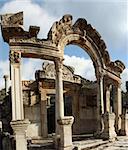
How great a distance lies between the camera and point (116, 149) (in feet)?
39.8

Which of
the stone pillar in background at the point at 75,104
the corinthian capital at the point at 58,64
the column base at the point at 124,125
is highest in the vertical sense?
the corinthian capital at the point at 58,64

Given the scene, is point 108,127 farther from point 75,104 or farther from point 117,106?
point 75,104

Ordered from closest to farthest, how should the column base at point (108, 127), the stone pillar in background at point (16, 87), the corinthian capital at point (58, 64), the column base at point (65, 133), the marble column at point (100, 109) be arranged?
the column base at point (65, 133), the stone pillar in background at point (16, 87), the corinthian capital at point (58, 64), the column base at point (108, 127), the marble column at point (100, 109)

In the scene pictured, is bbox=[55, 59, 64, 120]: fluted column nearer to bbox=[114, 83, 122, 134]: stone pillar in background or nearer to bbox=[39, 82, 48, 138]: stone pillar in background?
bbox=[39, 82, 48, 138]: stone pillar in background

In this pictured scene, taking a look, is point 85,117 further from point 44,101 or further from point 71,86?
point 44,101

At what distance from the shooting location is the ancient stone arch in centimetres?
1226

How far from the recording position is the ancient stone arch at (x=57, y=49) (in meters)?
12.3

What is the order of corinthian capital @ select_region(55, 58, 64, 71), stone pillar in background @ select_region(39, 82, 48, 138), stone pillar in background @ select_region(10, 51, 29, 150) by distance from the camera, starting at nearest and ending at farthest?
stone pillar in background @ select_region(10, 51, 29, 150) < corinthian capital @ select_region(55, 58, 64, 71) < stone pillar in background @ select_region(39, 82, 48, 138)

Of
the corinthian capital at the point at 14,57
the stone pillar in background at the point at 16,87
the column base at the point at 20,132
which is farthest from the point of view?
the corinthian capital at the point at 14,57

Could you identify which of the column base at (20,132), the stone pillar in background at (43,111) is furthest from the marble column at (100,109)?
the column base at (20,132)

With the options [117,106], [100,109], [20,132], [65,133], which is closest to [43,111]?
[100,109]

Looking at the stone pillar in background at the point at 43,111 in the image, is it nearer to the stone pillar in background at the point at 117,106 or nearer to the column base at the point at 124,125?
the stone pillar in background at the point at 117,106

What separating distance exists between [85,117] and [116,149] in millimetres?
8972

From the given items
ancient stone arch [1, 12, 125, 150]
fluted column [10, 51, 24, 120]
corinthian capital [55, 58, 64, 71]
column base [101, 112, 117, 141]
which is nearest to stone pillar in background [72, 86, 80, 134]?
ancient stone arch [1, 12, 125, 150]
